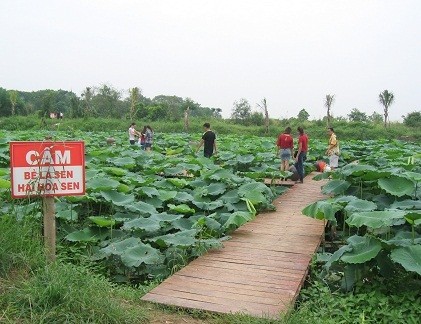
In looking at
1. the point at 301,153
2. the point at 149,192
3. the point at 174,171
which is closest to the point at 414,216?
the point at 149,192

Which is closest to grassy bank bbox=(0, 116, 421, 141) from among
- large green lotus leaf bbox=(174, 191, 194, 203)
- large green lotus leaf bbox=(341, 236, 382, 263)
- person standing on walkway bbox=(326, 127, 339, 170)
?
person standing on walkway bbox=(326, 127, 339, 170)

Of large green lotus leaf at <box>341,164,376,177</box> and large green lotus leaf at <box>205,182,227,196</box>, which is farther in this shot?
large green lotus leaf at <box>205,182,227,196</box>

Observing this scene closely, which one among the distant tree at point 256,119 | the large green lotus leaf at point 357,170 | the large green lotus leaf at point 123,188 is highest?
the distant tree at point 256,119

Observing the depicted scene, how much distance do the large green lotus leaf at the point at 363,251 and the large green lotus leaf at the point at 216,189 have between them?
11.2ft

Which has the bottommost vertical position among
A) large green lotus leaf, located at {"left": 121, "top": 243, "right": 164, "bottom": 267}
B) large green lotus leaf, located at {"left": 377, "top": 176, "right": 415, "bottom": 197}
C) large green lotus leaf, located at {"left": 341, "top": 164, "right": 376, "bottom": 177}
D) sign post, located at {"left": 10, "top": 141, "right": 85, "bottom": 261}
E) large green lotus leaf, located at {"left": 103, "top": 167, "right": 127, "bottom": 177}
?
large green lotus leaf, located at {"left": 121, "top": 243, "right": 164, "bottom": 267}

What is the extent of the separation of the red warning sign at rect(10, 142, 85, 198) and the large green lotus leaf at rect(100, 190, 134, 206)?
7.89ft

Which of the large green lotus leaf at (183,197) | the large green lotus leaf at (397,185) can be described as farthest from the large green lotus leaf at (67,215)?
the large green lotus leaf at (397,185)

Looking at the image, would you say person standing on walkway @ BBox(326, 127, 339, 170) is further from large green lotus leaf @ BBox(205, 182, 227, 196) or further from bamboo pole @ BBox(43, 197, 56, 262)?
bamboo pole @ BBox(43, 197, 56, 262)

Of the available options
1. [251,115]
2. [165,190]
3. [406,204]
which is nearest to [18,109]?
[251,115]

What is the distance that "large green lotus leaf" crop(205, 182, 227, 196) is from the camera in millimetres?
7645

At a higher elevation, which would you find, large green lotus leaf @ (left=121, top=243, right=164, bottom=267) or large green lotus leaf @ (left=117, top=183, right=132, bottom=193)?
large green lotus leaf @ (left=117, top=183, right=132, bottom=193)

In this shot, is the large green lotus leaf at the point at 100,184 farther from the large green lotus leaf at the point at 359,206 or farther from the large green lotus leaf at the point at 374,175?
the large green lotus leaf at the point at 374,175

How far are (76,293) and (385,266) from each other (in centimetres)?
258

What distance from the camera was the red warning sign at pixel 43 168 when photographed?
378cm
